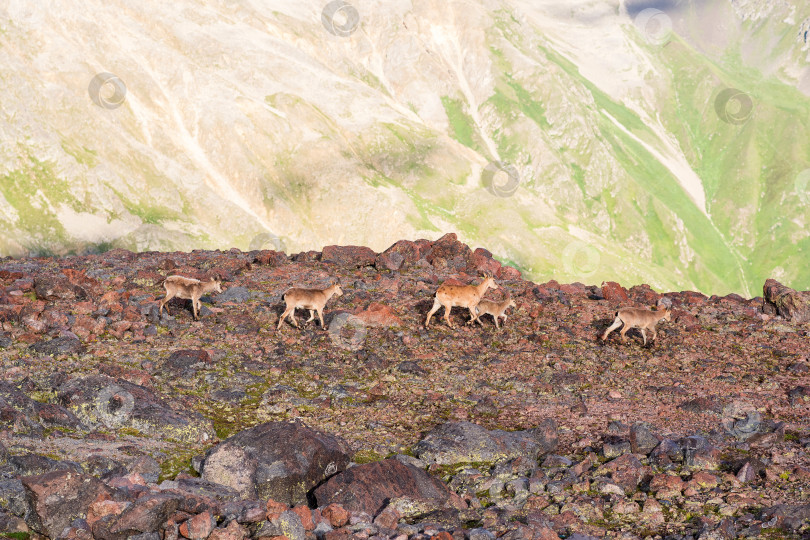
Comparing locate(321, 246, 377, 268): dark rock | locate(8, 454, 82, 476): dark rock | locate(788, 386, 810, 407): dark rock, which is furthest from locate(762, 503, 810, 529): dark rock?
locate(321, 246, 377, 268): dark rock

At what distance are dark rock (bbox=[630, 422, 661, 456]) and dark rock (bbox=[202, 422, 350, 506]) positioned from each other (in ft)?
21.3

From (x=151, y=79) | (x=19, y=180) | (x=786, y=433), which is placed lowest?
(x=786, y=433)

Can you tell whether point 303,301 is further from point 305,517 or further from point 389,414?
point 305,517

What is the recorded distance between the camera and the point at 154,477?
39.6ft

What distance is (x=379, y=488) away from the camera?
11938 mm

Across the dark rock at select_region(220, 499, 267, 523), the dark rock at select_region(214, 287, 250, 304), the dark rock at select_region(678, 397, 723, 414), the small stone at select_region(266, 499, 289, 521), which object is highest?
the dark rock at select_region(214, 287, 250, 304)

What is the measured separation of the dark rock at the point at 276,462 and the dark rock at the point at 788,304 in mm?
19694

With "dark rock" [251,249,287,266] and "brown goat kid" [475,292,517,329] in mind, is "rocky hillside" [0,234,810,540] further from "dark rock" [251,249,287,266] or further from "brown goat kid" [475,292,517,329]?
"dark rock" [251,249,287,266]

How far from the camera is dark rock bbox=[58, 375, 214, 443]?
48.2 ft

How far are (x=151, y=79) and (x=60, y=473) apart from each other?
174774 millimetres

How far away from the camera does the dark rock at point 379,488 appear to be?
457 inches

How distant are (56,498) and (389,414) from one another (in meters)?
8.63

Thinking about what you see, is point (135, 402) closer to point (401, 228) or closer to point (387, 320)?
point (387, 320)

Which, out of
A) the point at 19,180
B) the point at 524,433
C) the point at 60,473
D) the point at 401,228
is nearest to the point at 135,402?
the point at 60,473
